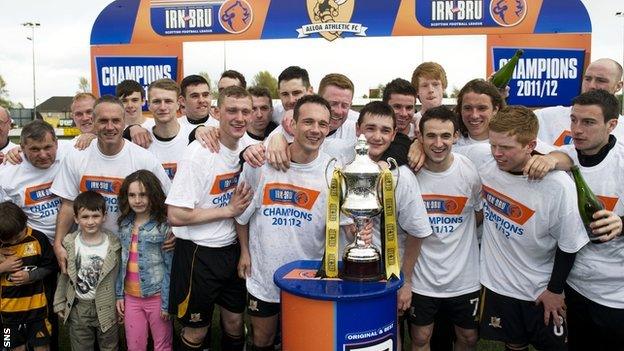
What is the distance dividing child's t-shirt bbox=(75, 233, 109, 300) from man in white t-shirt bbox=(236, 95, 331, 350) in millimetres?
1100

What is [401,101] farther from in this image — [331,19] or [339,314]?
[331,19]

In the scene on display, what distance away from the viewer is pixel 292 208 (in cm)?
306

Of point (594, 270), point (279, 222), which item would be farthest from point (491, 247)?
point (279, 222)

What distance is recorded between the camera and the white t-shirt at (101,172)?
3656 millimetres

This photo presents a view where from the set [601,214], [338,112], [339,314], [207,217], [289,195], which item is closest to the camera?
[339,314]

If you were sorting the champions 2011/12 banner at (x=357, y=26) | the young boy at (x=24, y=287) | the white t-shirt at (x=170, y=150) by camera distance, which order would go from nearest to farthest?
the young boy at (x=24, y=287)
the white t-shirt at (x=170, y=150)
the champions 2011/12 banner at (x=357, y=26)

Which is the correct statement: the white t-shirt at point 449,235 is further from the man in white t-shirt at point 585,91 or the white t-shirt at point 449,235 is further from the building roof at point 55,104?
the building roof at point 55,104

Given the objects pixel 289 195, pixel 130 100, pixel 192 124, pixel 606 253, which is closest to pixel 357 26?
pixel 192 124

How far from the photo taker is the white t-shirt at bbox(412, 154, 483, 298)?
314cm

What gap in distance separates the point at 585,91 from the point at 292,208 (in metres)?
2.53

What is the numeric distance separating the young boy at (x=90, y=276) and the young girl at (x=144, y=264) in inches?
3.0

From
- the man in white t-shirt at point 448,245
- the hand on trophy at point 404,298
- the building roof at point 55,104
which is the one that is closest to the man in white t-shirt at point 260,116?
the man in white t-shirt at point 448,245

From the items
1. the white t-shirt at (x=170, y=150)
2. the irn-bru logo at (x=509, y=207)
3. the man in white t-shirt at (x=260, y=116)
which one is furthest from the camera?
the man in white t-shirt at (x=260, y=116)

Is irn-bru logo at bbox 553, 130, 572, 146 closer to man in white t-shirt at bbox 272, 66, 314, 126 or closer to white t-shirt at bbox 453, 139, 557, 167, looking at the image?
white t-shirt at bbox 453, 139, 557, 167
